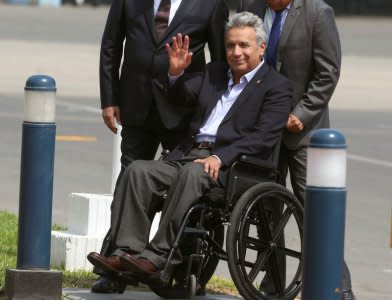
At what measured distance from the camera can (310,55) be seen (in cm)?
703

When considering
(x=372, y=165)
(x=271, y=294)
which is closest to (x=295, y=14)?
(x=271, y=294)

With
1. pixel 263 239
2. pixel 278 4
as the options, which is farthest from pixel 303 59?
pixel 263 239

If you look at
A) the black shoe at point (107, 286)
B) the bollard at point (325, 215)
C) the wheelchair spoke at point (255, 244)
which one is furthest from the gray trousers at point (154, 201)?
the bollard at point (325, 215)

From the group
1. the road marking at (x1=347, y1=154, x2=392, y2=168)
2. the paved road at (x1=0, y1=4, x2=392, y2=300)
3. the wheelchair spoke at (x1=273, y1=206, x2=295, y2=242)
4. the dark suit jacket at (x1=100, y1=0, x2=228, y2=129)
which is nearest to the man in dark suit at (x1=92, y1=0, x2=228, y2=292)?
the dark suit jacket at (x1=100, y1=0, x2=228, y2=129)

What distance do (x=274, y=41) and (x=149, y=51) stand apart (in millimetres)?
669

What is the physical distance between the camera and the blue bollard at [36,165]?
6.58m

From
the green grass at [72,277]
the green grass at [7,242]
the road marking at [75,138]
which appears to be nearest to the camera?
the green grass at [72,277]

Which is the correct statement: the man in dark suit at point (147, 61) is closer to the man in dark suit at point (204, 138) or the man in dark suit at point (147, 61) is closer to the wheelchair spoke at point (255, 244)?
the man in dark suit at point (204, 138)

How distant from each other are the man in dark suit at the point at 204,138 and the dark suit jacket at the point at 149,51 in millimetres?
129

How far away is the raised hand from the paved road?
1.94 meters

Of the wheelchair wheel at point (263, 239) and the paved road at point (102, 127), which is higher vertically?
the wheelchair wheel at point (263, 239)

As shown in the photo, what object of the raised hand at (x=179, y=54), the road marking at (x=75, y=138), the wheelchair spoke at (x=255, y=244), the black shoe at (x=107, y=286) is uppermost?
the raised hand at (x=179, y=54)

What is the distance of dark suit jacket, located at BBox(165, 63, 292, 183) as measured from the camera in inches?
270

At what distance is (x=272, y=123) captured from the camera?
6883 millimetres
